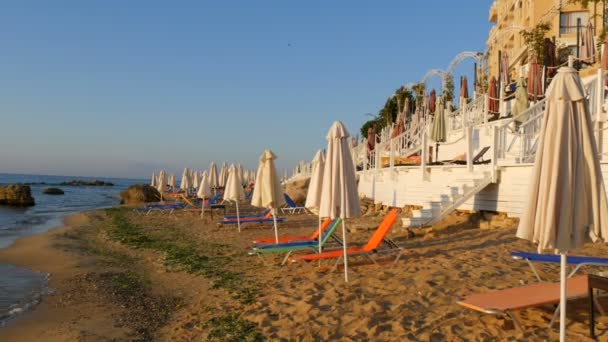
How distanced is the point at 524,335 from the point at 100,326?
4.66 meters

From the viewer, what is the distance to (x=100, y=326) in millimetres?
5617

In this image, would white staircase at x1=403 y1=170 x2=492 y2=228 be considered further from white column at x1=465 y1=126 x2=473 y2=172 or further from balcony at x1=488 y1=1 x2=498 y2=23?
balcony at x1=488 y1=1 x2=498 y2=23

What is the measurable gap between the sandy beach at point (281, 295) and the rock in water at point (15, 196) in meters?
24.3

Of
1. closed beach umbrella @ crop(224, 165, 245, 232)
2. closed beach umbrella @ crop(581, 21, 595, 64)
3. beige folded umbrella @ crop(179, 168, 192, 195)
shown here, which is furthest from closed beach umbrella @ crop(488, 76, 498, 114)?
beige folded umbrella @ crop(179, 168, 192, 195)

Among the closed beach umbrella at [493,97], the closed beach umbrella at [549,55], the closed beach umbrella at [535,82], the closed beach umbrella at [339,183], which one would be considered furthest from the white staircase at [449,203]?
the closed beach umbrella at [549,55]

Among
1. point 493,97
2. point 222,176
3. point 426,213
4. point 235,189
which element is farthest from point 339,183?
point 222,176

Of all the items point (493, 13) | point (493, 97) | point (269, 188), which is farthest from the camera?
point (493, 13)

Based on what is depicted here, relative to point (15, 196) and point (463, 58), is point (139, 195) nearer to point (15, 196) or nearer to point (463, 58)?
point (15, 196)

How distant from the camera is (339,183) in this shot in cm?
651

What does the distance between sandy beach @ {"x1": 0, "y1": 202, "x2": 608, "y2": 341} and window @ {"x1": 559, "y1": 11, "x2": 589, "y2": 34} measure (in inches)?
1004

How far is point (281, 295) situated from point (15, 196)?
3197 cm

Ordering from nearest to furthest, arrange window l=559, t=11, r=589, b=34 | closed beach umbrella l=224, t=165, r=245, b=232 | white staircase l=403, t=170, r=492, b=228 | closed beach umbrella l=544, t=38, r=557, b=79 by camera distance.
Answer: white staircase l=403, t=170, r=492, b=228 → closed beach umbrella l=224, t=165, r=245, b=232 → closed beach umbrella l=544, t=38, r=557, b=79 → window l=559, t=11, r=589, b=34

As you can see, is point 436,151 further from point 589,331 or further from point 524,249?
point 589,331

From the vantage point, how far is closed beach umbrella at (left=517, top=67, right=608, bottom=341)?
361cm
